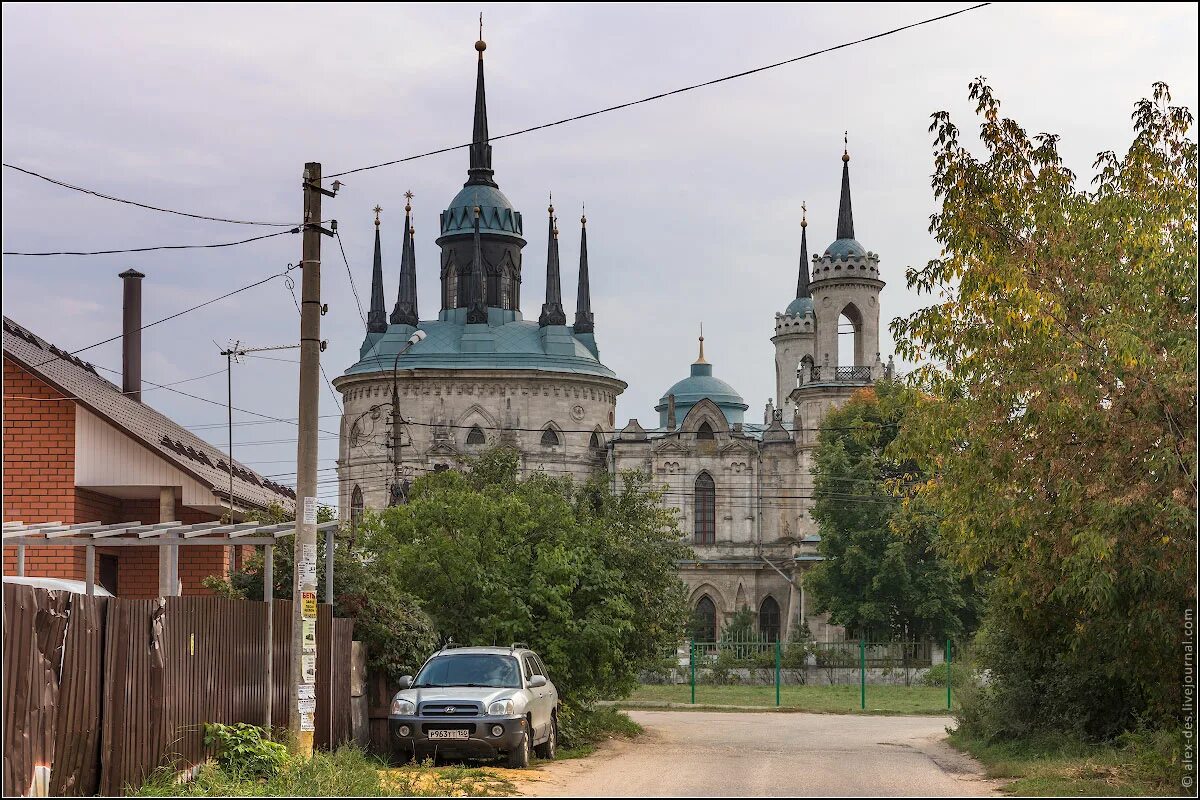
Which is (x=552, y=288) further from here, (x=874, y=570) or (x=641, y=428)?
(x=874, y=570)

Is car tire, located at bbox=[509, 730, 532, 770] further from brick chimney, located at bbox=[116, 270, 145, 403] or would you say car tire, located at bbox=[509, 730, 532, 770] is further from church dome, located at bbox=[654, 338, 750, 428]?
church dome, located at bbox=[654, 338, 750, 428]

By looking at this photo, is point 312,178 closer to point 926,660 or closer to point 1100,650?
point 1100,650

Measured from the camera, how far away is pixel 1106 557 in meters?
14.8

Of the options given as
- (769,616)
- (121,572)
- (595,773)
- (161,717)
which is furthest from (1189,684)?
(769,616)

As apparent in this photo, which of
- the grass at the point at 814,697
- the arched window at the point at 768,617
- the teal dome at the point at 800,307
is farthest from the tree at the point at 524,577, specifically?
the teal dome at the point at 800,307

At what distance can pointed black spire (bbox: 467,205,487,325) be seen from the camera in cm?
8106

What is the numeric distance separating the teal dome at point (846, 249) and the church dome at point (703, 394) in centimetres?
2172

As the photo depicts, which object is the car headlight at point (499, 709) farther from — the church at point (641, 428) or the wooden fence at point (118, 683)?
the church at point (641, 428)

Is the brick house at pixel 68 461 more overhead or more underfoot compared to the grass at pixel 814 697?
more overhead

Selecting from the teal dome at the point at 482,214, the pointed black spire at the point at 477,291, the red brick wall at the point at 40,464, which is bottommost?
the red brick wall at the point at 40,464

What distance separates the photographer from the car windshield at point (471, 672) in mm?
18672

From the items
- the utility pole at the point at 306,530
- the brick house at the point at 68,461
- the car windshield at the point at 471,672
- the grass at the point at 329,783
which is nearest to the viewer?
the grass at the point at 329,783

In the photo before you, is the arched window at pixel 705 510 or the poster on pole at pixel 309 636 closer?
the poster on pole at pixel 309 636

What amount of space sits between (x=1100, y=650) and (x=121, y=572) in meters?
17.1
